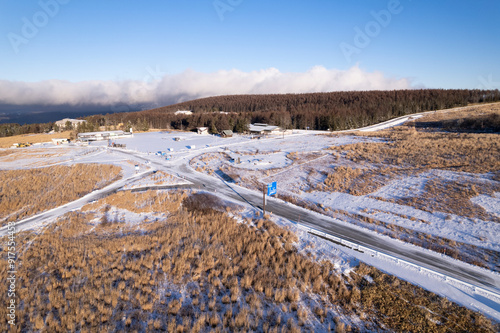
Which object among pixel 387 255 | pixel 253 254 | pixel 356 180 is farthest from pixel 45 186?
pixel 356 180

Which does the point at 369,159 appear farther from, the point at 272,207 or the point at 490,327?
the point at 490,327

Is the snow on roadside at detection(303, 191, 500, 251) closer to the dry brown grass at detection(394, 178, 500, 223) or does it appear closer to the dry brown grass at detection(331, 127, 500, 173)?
the dry brown grass at detection(394, 178, 500, 223)

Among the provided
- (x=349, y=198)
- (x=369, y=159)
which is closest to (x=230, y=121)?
(x=369, y=159)

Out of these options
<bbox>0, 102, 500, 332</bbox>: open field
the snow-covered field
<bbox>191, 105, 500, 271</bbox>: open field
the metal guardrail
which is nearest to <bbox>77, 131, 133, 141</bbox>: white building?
the snow-covered field

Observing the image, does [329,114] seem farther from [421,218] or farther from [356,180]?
[421,218]

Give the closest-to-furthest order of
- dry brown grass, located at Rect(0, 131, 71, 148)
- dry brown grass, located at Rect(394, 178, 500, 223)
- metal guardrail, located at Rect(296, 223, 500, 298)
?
1. metal guardrail, located at Rect(296, 223, 500, 298)
2. dry brown grass, located at Rect(394, 178, 500, 223)
3. dry brown grass, located at Rect(0, 131, 71, 148)

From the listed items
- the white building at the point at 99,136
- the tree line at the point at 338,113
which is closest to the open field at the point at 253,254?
the white building at the point at 99,136
